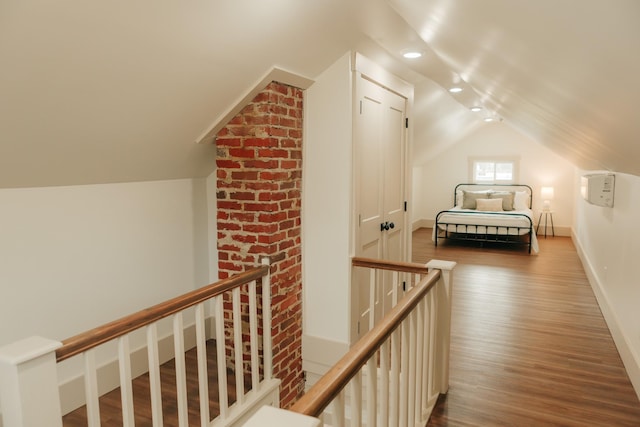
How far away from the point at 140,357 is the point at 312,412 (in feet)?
8.06

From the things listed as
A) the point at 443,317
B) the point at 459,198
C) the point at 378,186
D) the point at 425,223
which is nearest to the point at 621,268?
the point at 443,317

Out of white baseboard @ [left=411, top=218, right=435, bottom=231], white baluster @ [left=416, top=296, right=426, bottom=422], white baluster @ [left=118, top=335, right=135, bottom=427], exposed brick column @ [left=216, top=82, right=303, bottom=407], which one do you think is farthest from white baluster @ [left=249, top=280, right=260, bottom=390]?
white baseboard @ [left=411, top=218, right=435, bottom=231]

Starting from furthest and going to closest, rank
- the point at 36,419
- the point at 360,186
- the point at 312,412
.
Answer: the point at 360,186 < the point at 36,419 < the point at 312,412

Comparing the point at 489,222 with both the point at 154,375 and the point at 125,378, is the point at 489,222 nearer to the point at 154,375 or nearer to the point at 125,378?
the point at 154,375

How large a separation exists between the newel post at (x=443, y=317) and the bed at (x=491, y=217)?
5.15 m

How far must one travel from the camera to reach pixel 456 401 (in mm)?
2811

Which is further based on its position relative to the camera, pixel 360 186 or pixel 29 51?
pixel 360 186

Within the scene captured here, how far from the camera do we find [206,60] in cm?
229

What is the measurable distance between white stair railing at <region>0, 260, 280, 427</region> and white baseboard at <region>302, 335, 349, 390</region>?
37 cm

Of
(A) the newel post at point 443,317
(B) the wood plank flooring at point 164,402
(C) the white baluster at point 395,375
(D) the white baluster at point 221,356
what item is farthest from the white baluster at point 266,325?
(C) the white baluster at point 395,375

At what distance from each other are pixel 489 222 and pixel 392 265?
527 cm

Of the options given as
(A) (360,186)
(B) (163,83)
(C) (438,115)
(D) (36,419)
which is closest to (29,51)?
(B) (163,83)

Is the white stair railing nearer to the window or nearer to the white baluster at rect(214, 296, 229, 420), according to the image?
the white baluster at rect(214, 296, 229, 420)

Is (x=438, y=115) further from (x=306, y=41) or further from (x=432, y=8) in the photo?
(x=432, y=8)
